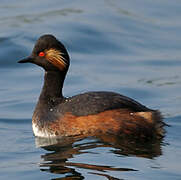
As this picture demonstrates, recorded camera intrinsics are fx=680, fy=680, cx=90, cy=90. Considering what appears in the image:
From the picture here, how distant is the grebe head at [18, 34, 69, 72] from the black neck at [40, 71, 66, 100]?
0.28ft

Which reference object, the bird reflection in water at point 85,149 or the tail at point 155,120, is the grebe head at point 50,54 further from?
the tail at point 155,120

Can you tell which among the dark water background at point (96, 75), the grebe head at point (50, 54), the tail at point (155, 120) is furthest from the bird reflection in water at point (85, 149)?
the grebe head at point (50, 54)

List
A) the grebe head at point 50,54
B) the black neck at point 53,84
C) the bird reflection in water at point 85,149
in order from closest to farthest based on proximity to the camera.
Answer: the bird reflection in water at point 85,149
the grebe head at point 50,54
the black neck at point 53,84

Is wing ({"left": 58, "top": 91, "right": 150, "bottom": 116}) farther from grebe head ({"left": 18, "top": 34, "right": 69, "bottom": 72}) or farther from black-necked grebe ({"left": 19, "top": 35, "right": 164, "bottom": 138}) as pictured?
grebe head ({"left": 18, "top": 34, "right": 69, "bottom": 72})

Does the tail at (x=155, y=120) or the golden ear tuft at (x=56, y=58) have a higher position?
the golden ear tuft at (x=56, y=58)

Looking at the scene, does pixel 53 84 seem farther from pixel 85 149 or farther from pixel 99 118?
pixel 85 149

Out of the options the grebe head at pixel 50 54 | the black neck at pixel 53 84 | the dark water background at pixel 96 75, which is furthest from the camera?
the black neck at pixel 53 84

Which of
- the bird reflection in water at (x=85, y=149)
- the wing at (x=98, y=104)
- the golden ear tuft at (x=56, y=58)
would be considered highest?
the golden ear tuft at (x=56, y=58)

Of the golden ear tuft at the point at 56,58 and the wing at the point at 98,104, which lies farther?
the golden ear tuft at the point at 56,58

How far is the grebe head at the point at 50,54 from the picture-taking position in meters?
10.8

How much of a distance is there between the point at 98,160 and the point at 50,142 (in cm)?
138

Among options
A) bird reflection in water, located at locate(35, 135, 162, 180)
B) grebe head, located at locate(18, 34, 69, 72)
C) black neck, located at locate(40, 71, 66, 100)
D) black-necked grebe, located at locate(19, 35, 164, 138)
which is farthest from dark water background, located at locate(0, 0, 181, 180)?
grebe head, located at locate(18, 34, 69, 72)

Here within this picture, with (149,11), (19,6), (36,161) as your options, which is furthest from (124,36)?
(36,161)

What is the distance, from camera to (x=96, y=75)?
1498cm
